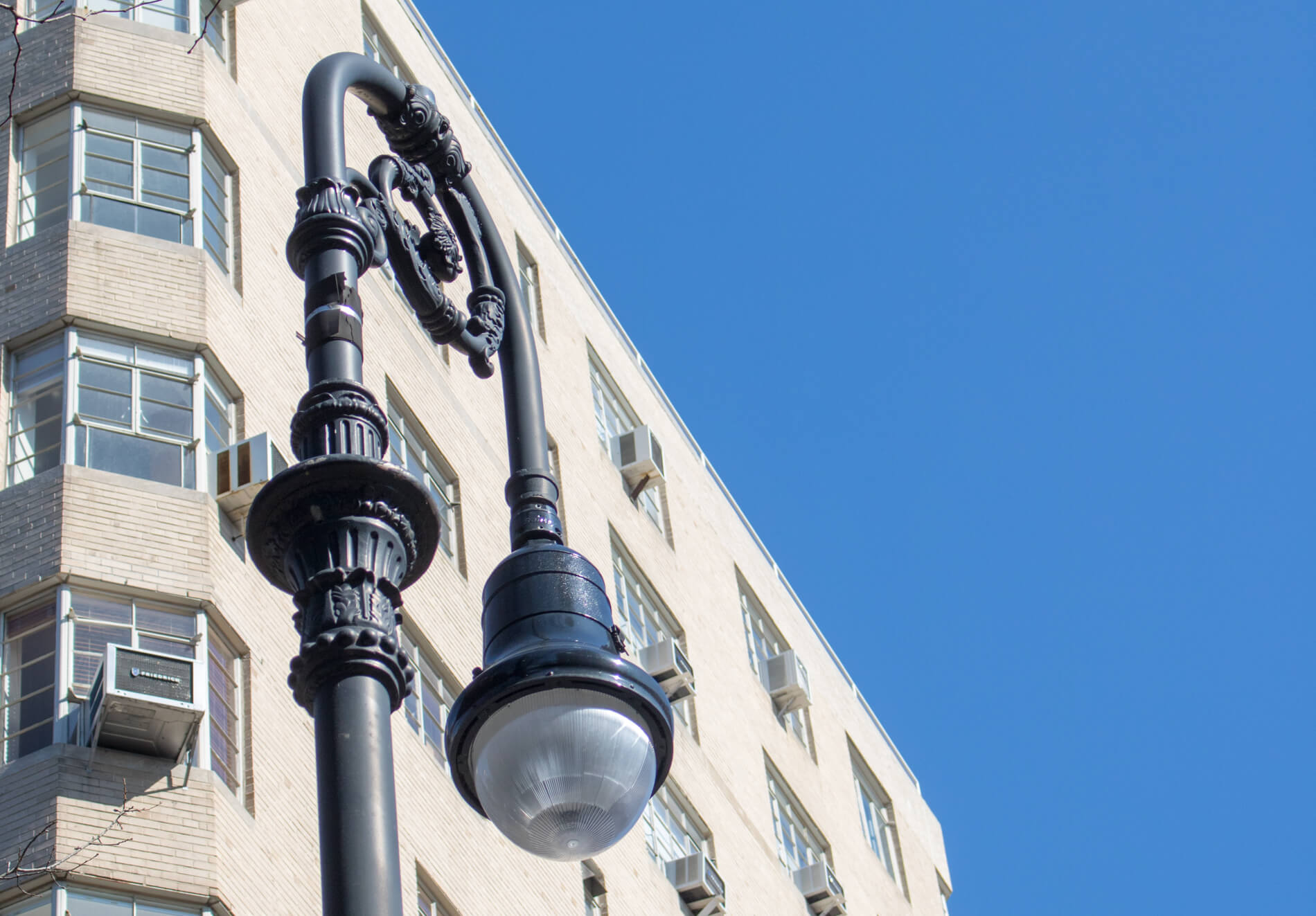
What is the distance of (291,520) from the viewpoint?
22.5 feet

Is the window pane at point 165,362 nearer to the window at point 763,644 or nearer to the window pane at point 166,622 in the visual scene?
the window pane at point 166,622

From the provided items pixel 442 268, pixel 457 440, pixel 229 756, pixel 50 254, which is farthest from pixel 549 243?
pixel 442 268

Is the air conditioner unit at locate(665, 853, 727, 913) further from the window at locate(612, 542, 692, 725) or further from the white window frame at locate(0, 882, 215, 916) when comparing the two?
the white window frame at locate(0, 882, 215, 916)

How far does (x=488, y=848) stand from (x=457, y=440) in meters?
6.60

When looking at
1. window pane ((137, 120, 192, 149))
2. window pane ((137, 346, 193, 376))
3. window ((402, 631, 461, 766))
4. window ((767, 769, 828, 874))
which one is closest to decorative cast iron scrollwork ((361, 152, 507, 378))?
window pane ((137, 346, 193, 376))

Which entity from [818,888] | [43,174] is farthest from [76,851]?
[818,888]

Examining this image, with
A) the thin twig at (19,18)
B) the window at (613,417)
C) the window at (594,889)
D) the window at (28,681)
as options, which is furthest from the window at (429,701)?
the window at (613,417)

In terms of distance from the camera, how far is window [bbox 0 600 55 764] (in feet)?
63.0

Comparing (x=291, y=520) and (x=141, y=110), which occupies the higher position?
(x=141, y=110)

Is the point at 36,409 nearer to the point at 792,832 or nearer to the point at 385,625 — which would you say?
the point at 385,625

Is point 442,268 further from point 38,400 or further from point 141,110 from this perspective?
point 141,110

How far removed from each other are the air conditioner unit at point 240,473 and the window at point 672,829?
31.9ft

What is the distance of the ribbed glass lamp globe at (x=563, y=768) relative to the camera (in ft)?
23.1

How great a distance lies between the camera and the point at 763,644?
129 ft
